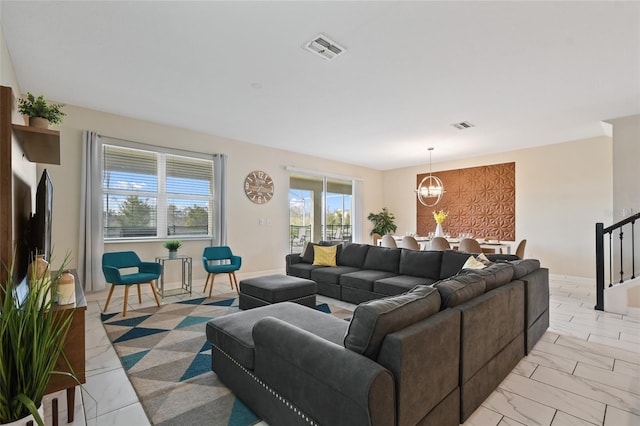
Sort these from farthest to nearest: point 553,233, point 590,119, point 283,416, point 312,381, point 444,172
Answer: point 444,172
point 553,233
point 590,119
point 283,416
point 312,381

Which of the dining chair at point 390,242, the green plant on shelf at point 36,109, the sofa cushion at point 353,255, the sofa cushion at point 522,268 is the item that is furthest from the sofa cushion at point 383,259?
the green plant on shelf at point 36,109

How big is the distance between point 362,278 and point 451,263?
116cm

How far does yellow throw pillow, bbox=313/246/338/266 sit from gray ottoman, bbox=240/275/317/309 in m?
1.15

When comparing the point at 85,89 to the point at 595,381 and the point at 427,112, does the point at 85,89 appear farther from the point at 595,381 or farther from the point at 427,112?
the point at 595,381

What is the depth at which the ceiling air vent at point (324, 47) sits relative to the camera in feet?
8.55

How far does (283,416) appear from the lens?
158 cm

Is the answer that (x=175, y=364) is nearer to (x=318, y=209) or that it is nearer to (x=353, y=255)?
(x=353, y=255)

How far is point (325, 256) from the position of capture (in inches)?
199

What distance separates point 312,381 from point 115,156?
4.76 m

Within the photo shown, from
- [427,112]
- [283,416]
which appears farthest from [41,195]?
[427,112]

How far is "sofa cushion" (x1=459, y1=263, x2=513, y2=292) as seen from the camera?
2.22m

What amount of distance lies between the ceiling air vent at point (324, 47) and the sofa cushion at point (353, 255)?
3021 mm

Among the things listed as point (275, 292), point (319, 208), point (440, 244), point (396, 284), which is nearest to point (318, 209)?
point (319, 208)

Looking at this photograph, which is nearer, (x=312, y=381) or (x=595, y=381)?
(x=312, y=381)
